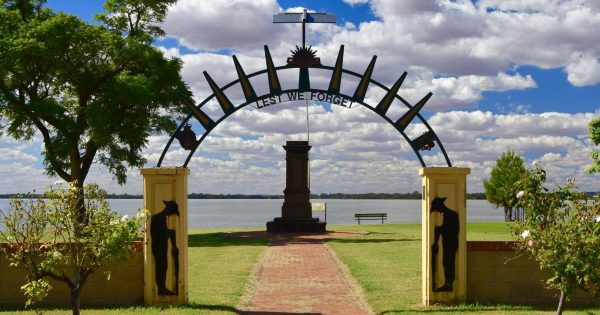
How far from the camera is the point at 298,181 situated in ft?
119

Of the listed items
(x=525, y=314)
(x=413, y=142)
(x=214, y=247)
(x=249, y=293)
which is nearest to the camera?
(x=525, y=314)

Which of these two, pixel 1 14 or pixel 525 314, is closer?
pixel 525 314

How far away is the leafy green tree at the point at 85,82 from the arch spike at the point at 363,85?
17477 mm

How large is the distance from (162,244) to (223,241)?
17.3 meters

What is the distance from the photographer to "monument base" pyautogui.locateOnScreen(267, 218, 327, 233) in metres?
34.6

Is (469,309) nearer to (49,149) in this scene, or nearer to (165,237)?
(165,237)

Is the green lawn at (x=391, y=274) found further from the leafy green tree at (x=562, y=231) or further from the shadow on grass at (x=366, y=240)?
the leafy green tree at (x=562, y=231)

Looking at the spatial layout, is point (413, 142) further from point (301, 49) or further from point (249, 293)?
point (249, 293)

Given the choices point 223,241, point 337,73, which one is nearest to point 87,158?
point 223,241

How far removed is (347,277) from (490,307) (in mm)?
5269

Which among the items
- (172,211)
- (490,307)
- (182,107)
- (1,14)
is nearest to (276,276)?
(172,211)

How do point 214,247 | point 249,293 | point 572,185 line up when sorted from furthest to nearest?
point 214,247
point 249,293
point 572,185

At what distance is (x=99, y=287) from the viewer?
11898 mm

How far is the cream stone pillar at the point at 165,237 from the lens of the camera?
467 inches
